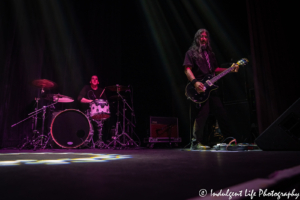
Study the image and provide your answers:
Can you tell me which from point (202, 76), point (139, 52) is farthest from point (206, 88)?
point (139, 52)

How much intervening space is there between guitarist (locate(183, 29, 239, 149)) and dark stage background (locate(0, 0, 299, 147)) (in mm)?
858

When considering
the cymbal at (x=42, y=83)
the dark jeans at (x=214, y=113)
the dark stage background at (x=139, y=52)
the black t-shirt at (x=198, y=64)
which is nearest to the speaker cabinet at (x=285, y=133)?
the dark jeans at (x=214, y=113)

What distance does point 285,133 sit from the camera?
189 centimetres

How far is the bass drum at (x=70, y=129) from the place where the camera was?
13.1 feet

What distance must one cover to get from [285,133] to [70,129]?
3.39m

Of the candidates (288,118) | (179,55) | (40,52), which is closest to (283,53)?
(288,118)

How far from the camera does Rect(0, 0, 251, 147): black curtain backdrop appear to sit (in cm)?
432

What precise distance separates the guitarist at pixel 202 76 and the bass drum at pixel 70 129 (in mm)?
2199

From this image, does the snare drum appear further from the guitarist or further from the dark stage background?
the guitarist

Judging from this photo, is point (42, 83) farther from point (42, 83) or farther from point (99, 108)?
point (99, 108)

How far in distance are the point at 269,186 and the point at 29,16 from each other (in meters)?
5.30

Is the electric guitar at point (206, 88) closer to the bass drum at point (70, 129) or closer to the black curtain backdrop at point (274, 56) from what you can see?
the black curtain backdrop at point (274, 56)

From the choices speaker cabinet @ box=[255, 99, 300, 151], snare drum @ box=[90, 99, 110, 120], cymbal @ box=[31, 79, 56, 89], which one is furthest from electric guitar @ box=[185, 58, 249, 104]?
cymbal @ box=[31, 79, 56, 89]

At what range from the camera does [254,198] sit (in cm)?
48
